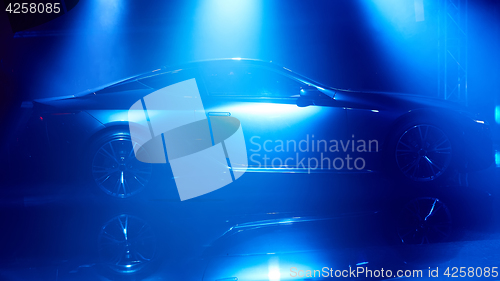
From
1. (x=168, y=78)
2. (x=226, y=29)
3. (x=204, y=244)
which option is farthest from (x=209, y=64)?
(x=226, y=29)

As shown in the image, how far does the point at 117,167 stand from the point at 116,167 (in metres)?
0.01

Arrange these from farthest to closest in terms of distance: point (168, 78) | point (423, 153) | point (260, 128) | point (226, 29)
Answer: point (226, 29), point (423, 153), point (168, 78), point (260, 128)

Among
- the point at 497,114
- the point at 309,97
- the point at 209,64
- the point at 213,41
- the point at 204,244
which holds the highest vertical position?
the point at 213,41

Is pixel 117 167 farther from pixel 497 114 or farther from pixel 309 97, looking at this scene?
pixel 497 114

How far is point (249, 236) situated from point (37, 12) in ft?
25.2

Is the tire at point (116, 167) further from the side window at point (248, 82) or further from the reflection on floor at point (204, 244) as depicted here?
the side window at point (248, 82)

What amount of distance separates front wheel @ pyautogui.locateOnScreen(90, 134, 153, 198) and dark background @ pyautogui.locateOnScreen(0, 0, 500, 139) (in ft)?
15.7

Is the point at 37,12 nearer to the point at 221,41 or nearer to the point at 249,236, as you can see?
the point at 221,41

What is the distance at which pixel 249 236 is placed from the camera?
2.67 m

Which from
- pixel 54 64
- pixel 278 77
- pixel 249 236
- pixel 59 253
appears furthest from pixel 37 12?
pixel 249 236

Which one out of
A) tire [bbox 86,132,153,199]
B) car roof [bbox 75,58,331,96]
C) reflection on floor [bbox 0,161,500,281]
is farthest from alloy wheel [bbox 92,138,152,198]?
car roof [bbox 75,58,331,96]

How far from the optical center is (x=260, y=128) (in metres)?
3.65

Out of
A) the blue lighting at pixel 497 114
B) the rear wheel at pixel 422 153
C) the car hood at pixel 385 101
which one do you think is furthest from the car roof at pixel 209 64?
the blue lighting at pixel 497 114

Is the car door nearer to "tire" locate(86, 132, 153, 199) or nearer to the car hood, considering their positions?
the car hood
